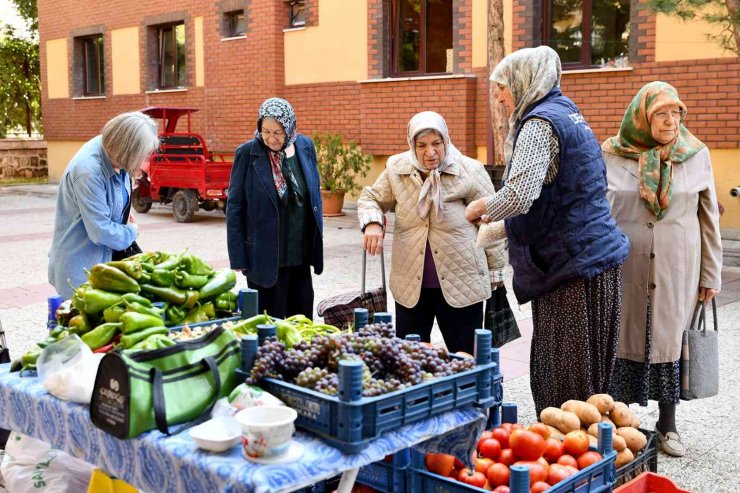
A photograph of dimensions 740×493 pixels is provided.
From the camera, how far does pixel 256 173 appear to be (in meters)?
5.21

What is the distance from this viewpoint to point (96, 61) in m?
24.0

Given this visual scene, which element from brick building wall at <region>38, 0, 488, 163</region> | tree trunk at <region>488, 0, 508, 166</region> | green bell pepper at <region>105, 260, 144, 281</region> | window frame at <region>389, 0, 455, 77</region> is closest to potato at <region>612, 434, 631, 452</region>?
green bell pepper at <region>105, 260, 144, 281</region>

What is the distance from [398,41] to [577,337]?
1294 cm

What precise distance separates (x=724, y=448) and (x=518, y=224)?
5.94 feet

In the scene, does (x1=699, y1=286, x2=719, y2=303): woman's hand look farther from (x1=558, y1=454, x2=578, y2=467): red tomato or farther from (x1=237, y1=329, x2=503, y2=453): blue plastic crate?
(x1=237, y1=329, x2=503, y2=453): blue plastic crate

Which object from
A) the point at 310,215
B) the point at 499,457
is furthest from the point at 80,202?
the point at 499,457

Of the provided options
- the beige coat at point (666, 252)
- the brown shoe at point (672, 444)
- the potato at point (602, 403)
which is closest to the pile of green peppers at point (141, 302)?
the potato at point (602, 403)

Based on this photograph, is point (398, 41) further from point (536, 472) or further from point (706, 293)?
point (536, 472)

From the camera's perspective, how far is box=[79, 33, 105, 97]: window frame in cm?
2372

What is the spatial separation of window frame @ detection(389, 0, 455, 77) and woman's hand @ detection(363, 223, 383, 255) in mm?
11713

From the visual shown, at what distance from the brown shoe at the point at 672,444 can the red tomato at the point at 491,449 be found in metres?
1.71

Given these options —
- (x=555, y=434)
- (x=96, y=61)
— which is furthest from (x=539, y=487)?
(x=96, y=61)

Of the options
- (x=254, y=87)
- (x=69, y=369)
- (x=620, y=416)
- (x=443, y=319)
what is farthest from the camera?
(x=254, y=87)

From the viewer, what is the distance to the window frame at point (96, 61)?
77.8ft
